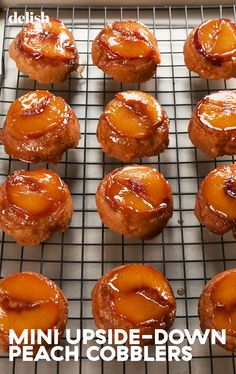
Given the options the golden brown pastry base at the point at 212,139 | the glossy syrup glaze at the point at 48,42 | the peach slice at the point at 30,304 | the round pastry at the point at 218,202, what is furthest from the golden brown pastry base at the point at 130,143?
the peach slice at the point at 30,304

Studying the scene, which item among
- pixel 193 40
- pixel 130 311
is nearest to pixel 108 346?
pixel 130 311

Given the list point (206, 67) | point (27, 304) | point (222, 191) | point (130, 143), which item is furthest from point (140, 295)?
point (206, 67)

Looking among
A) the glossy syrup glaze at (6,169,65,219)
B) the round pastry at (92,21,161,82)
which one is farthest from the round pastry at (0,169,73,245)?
the round pastry at (92,21,161,82)

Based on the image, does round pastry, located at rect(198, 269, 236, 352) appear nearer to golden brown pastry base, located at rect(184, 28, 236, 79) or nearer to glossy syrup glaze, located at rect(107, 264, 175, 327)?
glossy syrup glaze, located at rect(107, 264, 175, 327)

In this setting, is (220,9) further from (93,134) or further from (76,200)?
(76,200)

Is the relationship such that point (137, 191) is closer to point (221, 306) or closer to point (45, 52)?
point (221, 306)

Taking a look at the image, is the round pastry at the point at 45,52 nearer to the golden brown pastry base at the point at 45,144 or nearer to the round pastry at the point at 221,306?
the golden brown pastry base at the point at 45,144
